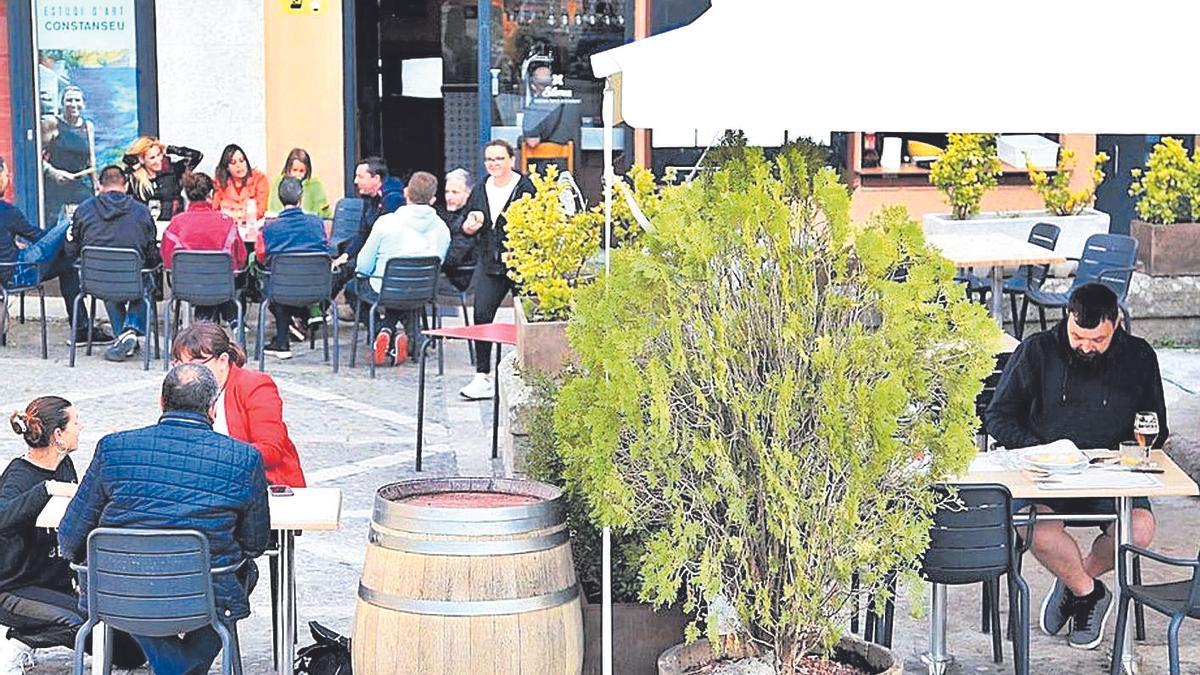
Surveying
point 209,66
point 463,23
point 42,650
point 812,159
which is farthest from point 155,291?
point 812,159

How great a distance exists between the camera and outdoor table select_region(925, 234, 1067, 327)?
1142 cm

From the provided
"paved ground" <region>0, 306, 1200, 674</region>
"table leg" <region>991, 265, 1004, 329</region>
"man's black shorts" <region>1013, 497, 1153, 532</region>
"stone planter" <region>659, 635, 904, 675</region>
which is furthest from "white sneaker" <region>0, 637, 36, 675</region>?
"table leg" <region>991, 265, 1004, 329</region>

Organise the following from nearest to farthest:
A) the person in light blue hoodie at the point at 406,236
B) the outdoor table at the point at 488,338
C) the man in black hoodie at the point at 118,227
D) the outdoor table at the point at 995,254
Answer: the outdoor table at the point at 488,338, the outdoor table at the point at 995,254, the person in light blue hoodie at the point at 406,236, the man in black hoodie at the point at 118,227

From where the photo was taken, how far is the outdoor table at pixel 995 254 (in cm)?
1142

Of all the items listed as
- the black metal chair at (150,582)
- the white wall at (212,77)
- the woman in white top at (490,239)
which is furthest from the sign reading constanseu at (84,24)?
the black metal chair at (150,582)

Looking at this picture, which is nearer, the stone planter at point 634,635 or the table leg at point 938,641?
the stone planter at point 634,635

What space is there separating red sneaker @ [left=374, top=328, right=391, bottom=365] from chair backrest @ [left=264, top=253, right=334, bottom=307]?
0.43 metres

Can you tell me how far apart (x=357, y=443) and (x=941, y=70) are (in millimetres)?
5843

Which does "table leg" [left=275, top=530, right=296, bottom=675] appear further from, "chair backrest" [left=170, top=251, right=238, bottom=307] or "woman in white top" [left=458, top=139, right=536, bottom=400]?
"chair backrest" [left=170, top=251, right=238, bottom=307]

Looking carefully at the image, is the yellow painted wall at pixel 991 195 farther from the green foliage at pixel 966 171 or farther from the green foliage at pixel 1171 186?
the green foliage at pixel 1171 186

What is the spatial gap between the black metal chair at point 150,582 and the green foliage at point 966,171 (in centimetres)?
859

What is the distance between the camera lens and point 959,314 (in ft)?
16.6

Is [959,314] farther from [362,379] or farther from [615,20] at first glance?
[615,20]

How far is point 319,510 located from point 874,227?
2.07 m
